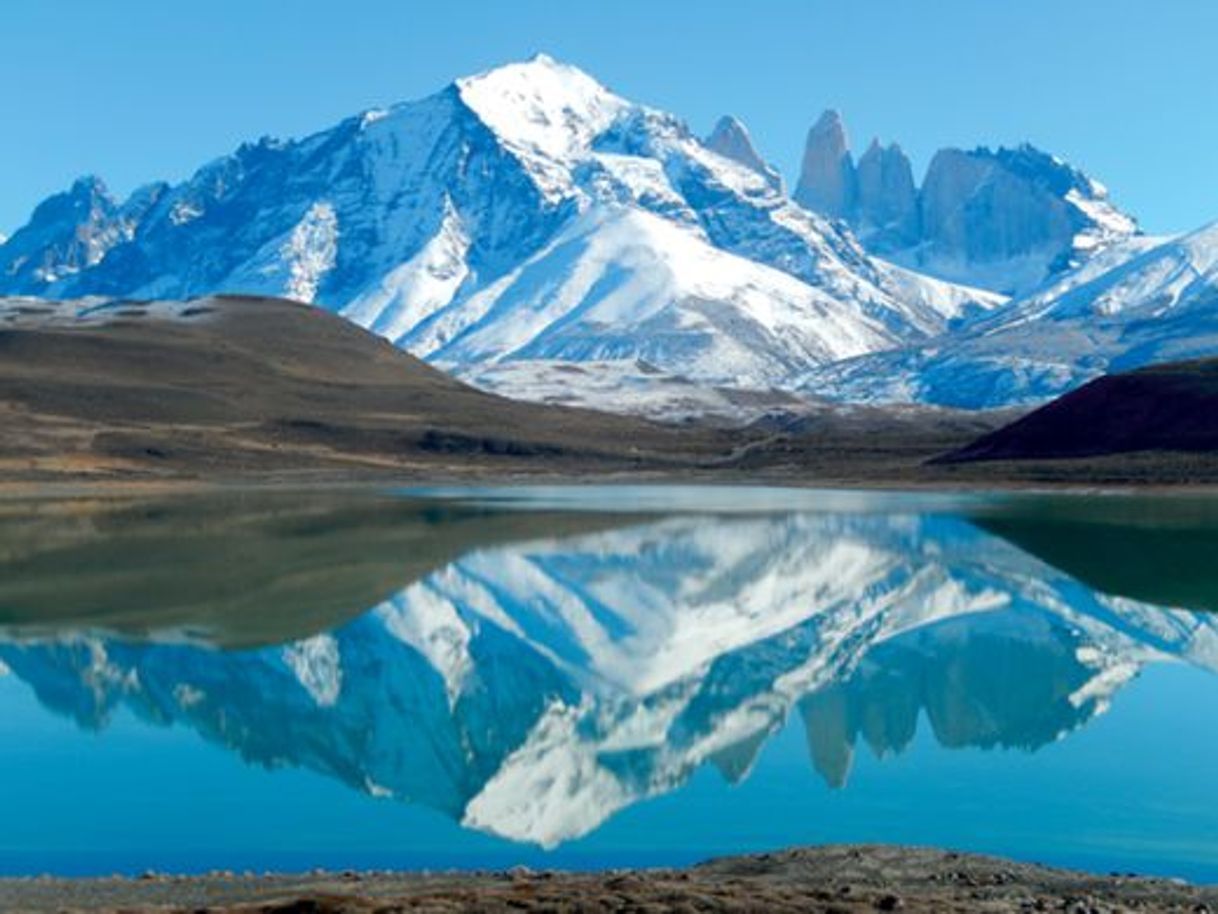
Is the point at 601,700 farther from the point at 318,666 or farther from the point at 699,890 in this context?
the point at 699,890

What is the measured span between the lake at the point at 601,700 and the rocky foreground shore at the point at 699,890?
3022mm

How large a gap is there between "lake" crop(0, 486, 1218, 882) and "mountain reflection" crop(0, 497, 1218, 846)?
18cm

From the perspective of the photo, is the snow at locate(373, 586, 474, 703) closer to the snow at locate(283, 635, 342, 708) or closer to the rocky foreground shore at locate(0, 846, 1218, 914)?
the snow at locate(283, 635, 342, 708)

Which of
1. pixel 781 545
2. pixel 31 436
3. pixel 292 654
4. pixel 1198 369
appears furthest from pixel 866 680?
pixel 31 436

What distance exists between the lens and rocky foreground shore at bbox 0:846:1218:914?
65.2 ft

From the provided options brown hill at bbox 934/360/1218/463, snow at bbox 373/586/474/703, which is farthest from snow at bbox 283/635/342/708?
brown hill at bbox 934/360/1218/463

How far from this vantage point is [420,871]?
85.4 feet

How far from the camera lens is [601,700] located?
4584 cm

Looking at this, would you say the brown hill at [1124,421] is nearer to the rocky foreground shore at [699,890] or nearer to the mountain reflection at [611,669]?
the mountain reflection at [611,669]

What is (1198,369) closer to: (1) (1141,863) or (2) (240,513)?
(2) (240,513)

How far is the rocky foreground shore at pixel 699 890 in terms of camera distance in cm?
1986

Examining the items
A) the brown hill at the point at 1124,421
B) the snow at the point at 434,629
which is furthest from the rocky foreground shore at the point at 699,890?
the brown hill at the point at 1124,421

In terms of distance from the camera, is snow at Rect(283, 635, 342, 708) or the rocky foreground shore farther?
snow at Rect(283, 635, 342, 708)

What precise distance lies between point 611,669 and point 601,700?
17.0 ft
